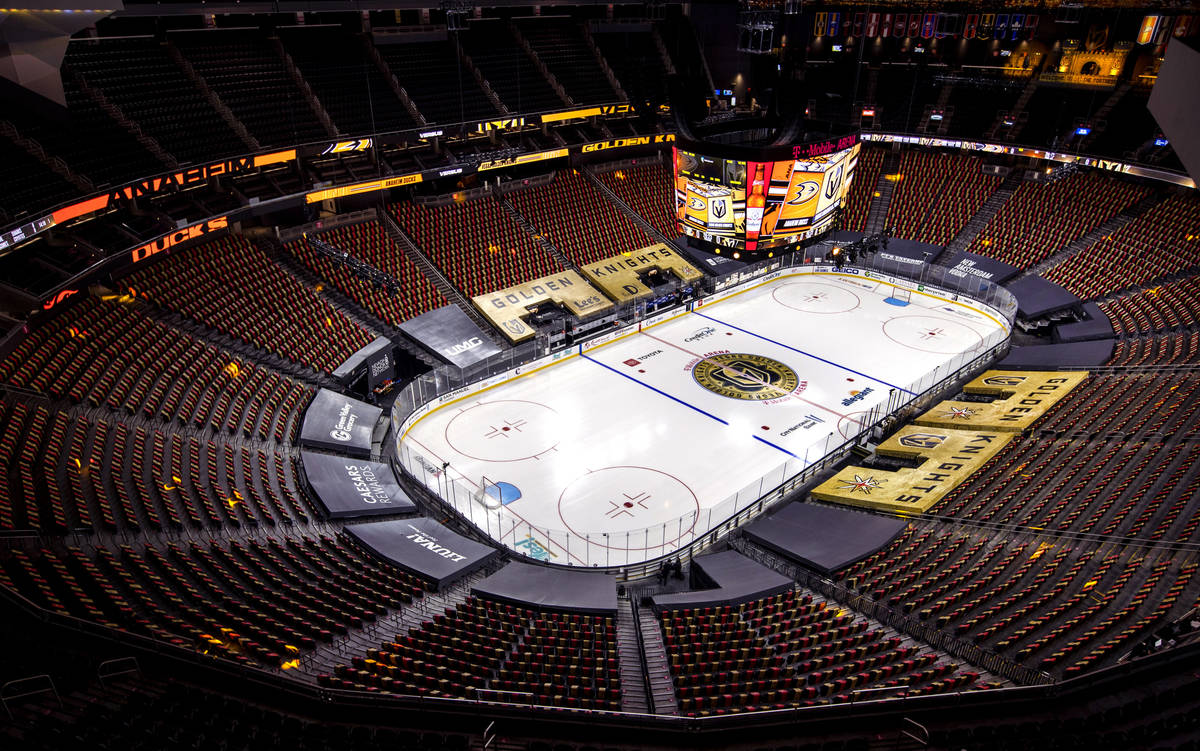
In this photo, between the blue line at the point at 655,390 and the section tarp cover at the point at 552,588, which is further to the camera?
the blue line at the point at 655,390

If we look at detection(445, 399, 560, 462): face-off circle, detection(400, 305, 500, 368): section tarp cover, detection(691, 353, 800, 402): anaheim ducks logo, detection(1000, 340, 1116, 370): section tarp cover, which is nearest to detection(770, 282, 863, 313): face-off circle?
detection(691, 353, 800, 402): anaheim ducks logo

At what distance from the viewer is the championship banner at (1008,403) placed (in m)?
22.6

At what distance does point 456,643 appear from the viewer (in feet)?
44.5

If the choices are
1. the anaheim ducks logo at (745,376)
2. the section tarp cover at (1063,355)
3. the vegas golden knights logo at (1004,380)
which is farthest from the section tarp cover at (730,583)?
the section tarp cover at (1063,355)

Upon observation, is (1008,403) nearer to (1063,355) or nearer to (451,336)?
(1063,355)

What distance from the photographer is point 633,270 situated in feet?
110

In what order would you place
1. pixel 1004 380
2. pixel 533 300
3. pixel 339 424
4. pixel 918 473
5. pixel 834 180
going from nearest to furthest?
pixel 918 473 < pixel 339 424 < pixel 834 180 < pixel 1004 380 < pixel 533 300

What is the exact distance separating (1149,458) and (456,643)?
1714cm

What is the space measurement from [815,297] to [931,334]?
18.5 feet

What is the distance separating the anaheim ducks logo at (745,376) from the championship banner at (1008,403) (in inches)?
183

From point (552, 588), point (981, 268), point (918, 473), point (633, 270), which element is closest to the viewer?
point (552, 588)

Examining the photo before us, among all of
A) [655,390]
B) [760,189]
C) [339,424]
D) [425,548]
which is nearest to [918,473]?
[760,189]

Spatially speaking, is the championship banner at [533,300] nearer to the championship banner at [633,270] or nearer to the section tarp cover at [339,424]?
the championship banner at [633,270]

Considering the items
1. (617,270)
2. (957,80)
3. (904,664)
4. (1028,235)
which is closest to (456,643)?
(904,664)
